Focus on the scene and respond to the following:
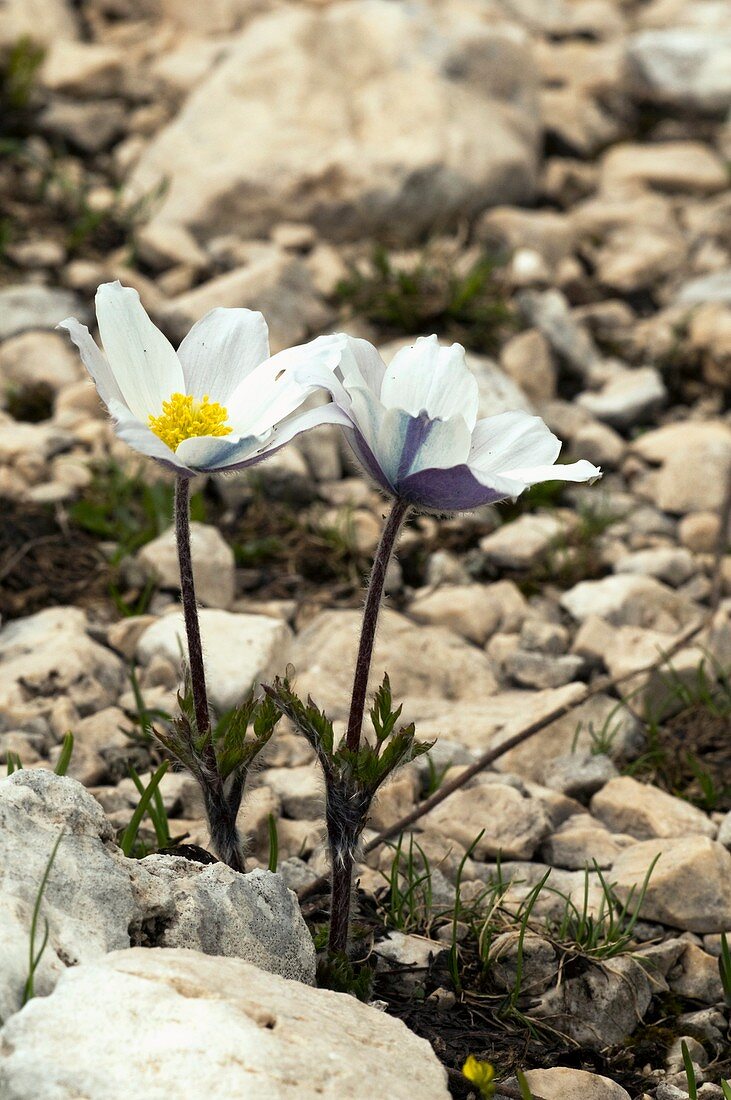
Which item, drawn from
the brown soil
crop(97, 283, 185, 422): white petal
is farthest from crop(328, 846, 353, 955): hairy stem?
the brown soil

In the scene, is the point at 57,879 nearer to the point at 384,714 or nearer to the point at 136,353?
the point at 384,714

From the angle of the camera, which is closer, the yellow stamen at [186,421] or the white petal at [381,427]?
the white petal at [381,427]

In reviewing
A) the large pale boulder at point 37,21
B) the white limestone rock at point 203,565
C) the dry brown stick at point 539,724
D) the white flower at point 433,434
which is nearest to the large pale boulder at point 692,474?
the dry brown stick at point 539,724

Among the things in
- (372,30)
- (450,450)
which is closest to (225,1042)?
(450,450)

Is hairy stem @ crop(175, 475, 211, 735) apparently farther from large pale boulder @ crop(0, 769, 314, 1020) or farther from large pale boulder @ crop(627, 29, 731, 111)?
large pale boulder @ crop(627, 29, 731, 111)

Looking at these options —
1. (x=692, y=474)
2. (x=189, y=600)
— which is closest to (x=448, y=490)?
(x=189, y=600)

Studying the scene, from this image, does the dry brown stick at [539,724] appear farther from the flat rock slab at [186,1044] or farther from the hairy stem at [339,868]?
the flat rock slab at [186,1044]

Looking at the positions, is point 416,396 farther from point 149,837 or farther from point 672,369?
point 672,369
